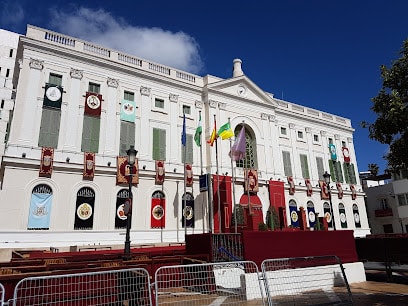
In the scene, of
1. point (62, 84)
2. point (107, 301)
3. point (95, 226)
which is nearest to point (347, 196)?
point (95, 226)

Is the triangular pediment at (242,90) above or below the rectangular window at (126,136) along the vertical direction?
above

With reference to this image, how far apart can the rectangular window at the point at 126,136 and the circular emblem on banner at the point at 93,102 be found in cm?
200

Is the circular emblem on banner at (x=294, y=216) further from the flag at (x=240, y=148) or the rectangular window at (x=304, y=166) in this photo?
the flag at (x=240, y=148)

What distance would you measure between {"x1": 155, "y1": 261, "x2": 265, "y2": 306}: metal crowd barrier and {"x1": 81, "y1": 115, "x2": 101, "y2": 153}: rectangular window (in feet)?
40.6

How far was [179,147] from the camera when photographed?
23.7m

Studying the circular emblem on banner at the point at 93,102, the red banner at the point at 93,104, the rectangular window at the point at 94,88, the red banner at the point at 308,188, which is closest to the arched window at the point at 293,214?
the red banner at the point at 308,188

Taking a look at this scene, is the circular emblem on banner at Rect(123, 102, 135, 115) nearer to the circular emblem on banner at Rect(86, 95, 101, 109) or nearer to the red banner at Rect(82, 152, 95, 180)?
the circular emblem on banner at Rect(86, 95, 101, 109)

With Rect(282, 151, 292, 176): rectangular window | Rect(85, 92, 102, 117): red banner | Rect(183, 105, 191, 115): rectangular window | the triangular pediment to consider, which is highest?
the triangular pediment

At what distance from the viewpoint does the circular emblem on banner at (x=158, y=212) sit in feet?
69.2

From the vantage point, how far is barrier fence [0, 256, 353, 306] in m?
5.92

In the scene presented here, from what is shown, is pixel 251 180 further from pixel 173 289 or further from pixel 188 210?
pixel 173 289

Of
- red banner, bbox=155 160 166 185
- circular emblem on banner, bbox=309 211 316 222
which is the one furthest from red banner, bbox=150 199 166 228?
circular emblem on banner, bbox=309 211 316 222

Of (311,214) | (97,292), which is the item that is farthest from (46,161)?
(311,214)

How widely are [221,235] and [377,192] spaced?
36.1m
